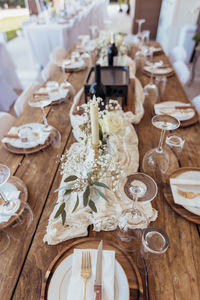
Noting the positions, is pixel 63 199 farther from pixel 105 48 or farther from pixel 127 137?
pixel 105 48

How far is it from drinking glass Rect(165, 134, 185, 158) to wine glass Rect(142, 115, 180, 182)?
0.06 meters

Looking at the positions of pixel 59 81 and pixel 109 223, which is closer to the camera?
pixel 109 223

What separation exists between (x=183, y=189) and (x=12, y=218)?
732mm

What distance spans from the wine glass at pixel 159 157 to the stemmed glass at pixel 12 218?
23.1 inches

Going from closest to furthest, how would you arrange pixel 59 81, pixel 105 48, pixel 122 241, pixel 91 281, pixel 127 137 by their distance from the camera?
pixel 91 281 → pixel 122 241 → pixel 127 137 → pixel 59 81 → pixel 105 48

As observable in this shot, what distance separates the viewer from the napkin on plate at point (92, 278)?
0.58 meters

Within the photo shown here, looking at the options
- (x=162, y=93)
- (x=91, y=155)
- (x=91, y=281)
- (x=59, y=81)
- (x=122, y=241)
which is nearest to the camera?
(x=91, y=281)

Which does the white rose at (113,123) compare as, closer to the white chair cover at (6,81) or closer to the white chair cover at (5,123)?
the white chair cover at (5,123)

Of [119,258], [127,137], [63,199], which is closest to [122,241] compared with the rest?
[119,258]

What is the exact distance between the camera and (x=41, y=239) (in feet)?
2.47

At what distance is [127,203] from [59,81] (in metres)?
1.48

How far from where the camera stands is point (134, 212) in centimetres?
→ 77

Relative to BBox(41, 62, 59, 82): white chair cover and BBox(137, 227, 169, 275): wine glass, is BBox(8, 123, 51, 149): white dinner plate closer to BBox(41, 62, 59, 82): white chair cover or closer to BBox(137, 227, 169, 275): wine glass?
BBox(137, 227, 169, 275): wine glass

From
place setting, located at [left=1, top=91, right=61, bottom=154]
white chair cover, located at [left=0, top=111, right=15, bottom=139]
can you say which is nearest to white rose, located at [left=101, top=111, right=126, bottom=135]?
place setting, located at [left=1, top=91, right=61, bottom=154]
